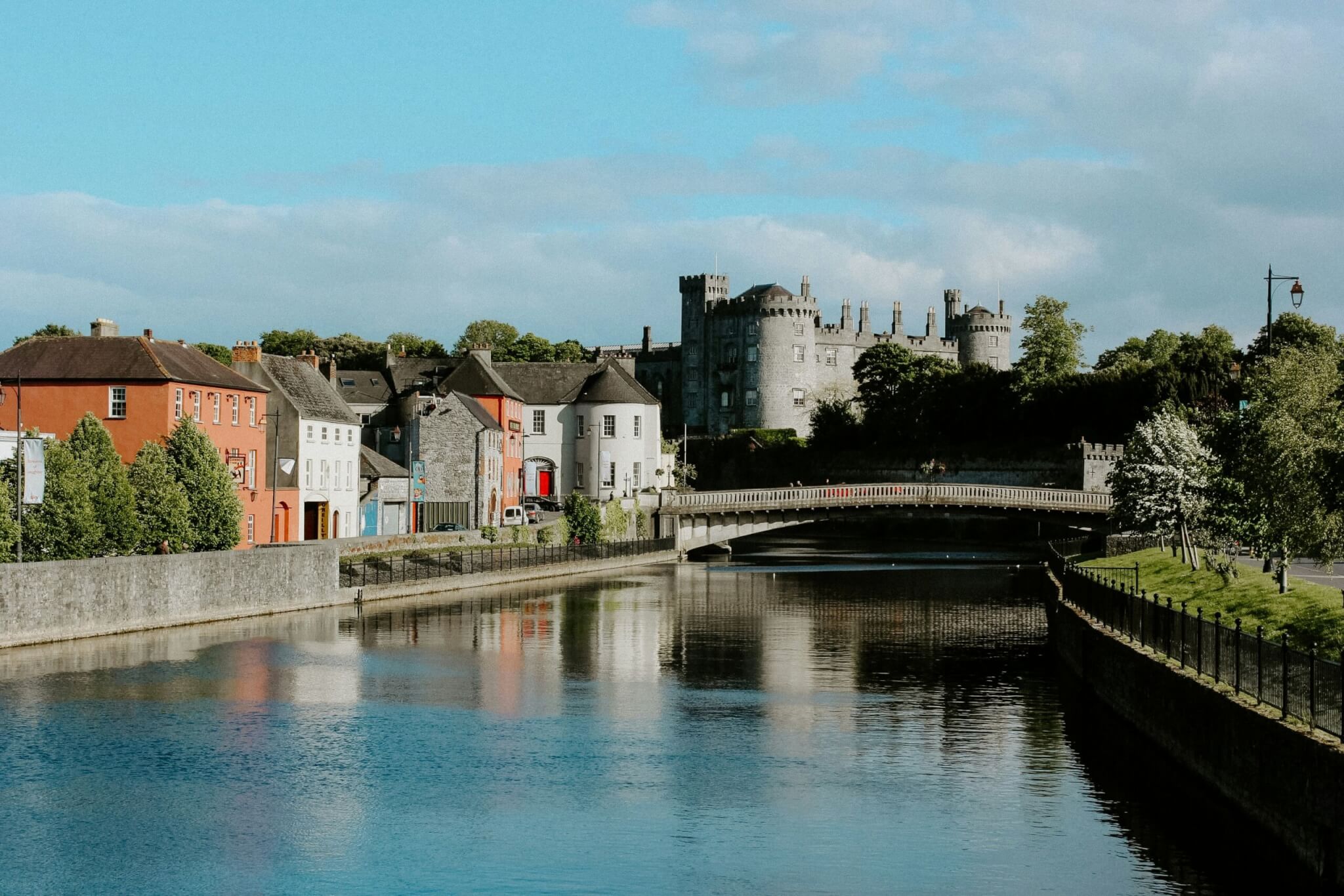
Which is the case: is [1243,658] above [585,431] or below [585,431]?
below

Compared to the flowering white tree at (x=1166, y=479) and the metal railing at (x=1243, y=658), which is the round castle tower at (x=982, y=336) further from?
the metal railing at (x=1243, y=658)

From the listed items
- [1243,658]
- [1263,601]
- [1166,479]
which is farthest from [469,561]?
[1243,658]

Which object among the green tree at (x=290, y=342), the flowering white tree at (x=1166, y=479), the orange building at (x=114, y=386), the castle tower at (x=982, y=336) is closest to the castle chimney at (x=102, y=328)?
the orange building at (x=114, y=386)

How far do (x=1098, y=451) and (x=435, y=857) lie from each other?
102 meters

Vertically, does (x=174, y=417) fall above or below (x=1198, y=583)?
above

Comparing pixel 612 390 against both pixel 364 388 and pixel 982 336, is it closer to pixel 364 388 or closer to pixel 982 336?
pixel 364 388

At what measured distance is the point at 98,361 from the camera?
6462 cm

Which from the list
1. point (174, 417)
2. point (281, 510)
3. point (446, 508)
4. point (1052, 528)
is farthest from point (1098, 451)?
point (174, 417)

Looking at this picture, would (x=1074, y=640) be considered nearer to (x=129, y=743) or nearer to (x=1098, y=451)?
(x=129, y=743)

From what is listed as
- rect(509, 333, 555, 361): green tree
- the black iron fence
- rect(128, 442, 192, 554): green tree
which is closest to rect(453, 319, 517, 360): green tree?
rect(509, 333, 555, 361): green tree

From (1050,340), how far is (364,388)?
212ft

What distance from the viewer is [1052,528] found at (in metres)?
120

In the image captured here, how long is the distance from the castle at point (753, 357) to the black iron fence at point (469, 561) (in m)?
75.5

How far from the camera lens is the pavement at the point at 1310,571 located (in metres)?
42.6
